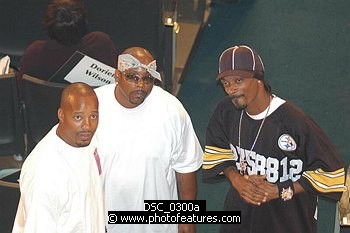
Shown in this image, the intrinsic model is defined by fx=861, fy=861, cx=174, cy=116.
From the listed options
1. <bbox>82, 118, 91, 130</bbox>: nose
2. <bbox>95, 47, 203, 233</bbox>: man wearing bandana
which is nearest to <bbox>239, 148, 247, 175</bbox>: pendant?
<bbox>95, 47, 203, 233</bbox>: man wearing bandana

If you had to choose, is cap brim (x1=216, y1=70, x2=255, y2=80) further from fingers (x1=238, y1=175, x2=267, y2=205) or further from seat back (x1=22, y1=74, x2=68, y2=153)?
seat back (x1=22, y1=74, x2=68, y2=153)

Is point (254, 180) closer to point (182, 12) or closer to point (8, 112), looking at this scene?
point (8, 112)

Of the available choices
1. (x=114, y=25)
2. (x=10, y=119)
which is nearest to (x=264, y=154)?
(x=10, y=119)

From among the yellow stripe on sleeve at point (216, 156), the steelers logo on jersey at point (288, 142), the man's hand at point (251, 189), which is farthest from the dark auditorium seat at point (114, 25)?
the steelers logo on jersey at point (288, 142)

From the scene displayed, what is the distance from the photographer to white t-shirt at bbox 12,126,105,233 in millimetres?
3887

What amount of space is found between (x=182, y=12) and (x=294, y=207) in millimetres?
4386

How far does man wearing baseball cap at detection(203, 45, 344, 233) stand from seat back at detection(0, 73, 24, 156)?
5.47 ft

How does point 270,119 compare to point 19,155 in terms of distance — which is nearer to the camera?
point 270,119

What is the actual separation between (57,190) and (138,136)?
2.39 feet

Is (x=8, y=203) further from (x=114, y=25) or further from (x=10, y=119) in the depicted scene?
(x=114, y=25)

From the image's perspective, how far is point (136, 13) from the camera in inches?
274

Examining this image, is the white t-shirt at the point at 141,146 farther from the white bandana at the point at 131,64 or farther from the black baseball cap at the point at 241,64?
the black baseball cap at the point at 241,64

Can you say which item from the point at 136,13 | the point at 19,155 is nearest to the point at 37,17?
the point at 136,13

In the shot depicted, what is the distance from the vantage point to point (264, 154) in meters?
4.54
